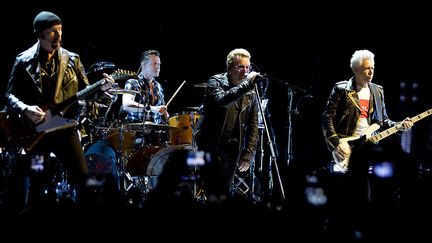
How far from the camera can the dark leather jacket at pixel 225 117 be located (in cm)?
599

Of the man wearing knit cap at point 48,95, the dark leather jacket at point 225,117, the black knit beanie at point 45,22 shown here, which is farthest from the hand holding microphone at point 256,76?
the black knit beanie at point 45,22

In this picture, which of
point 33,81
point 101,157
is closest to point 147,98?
point 101,157

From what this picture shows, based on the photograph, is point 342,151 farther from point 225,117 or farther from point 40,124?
point 40,124

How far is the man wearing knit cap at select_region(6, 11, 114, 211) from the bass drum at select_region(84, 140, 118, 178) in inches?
91.1

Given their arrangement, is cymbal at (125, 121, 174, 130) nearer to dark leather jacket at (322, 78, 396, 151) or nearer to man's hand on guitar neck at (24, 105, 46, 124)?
dark leather jacket at (322, 78, 396, 151)

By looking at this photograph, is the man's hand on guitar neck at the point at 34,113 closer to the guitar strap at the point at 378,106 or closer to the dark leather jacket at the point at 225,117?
the dark leather jacket at the point at 225,117

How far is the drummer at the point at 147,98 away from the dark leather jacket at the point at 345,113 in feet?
9.07

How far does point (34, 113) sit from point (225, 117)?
6.77ft

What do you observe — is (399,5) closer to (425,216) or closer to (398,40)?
(398,40)

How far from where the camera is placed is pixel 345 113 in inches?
274

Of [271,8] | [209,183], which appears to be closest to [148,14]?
[271,8]

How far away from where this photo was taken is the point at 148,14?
1041 cm

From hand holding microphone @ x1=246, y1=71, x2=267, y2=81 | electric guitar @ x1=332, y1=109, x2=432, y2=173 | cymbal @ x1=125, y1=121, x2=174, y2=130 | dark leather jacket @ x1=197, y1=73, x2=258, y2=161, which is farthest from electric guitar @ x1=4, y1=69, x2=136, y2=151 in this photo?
electric guitar @ x1=332, y1=109, x2=432, y2=173

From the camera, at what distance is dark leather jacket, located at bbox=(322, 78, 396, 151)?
6926 mm
